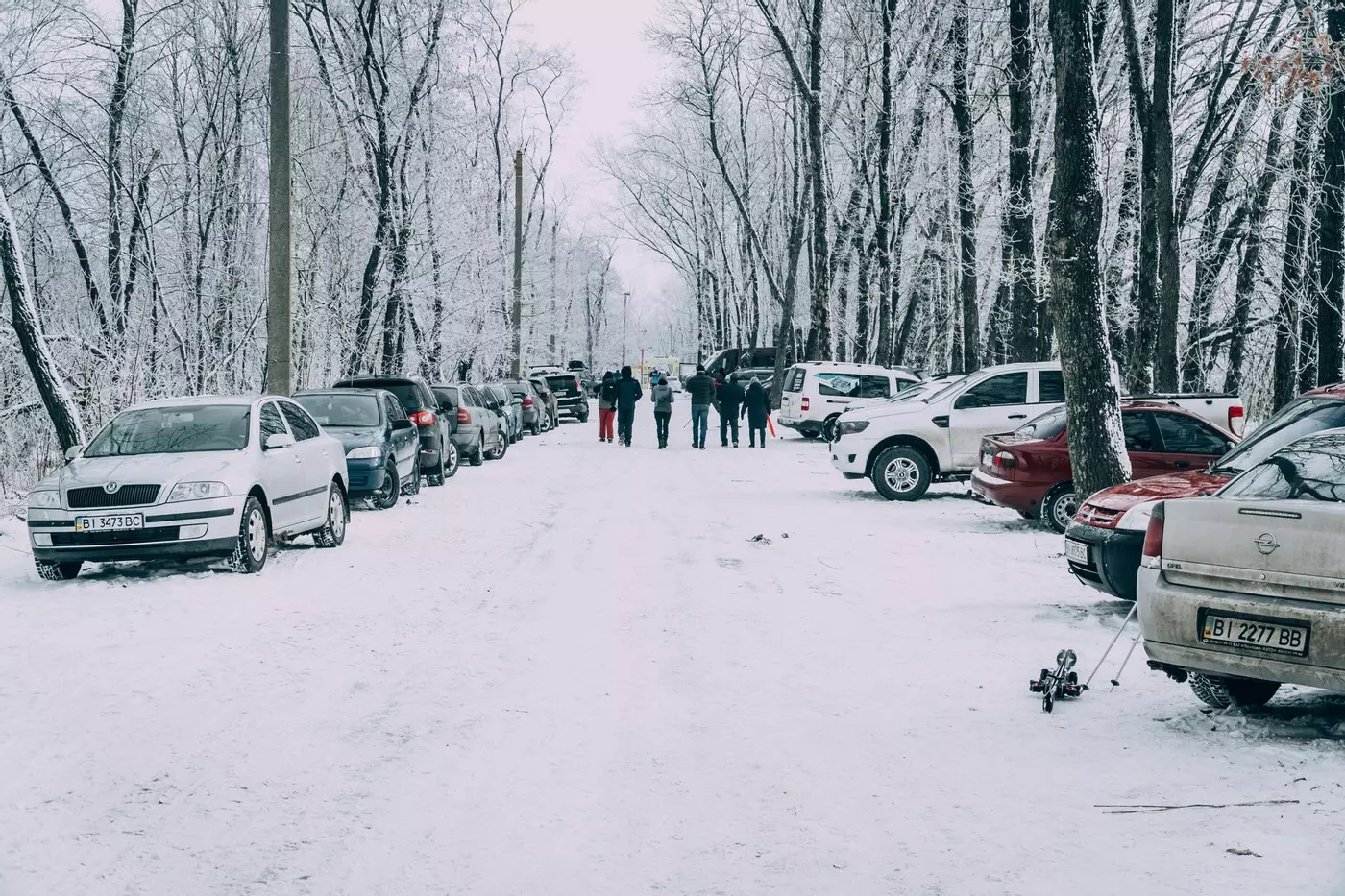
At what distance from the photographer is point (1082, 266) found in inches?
487

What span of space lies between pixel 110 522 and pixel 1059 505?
33.0 ft

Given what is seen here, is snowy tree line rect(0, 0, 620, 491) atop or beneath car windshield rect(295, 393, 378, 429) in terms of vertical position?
atop

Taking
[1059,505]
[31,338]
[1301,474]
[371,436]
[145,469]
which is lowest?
[1059,505]

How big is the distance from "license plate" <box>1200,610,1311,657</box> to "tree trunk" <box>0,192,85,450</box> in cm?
1539

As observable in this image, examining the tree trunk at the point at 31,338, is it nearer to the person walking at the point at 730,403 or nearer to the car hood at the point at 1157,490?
the car hood at the point at 1157,490

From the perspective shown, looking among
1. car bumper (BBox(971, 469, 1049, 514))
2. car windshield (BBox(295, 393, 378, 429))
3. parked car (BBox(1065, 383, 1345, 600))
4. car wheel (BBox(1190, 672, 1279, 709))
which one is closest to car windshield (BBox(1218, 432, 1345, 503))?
car wheel (BBox(1190, 672, 1279, 709))

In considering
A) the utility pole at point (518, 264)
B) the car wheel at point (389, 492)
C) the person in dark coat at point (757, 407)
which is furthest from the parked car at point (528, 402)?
the car wheel at point (389, 492)

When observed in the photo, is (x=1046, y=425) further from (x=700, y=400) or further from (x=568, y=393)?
(x=568, y=393)

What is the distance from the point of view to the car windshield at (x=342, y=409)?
54.4 feet

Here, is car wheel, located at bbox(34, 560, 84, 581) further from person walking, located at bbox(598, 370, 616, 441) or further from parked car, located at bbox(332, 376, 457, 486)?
person walking, located at bbox(598, 370, 616, 441)

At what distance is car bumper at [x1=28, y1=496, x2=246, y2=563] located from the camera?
402 inches

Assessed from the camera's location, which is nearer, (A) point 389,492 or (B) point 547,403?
(A) point 389,492

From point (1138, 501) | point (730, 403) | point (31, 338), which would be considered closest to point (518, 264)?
point (730, 403)

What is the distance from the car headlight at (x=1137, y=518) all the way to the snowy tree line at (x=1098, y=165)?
5.09m
